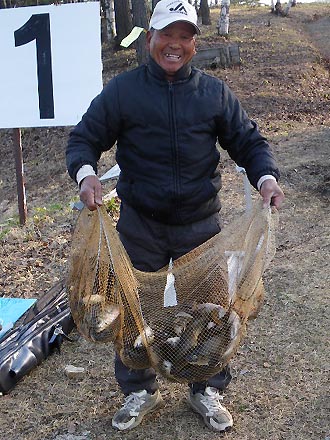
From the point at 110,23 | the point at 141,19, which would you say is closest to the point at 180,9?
the point at 141,19

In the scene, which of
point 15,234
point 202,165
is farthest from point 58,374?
point 15,234

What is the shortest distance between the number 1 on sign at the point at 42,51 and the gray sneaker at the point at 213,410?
322cm

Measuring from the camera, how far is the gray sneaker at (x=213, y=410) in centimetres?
273

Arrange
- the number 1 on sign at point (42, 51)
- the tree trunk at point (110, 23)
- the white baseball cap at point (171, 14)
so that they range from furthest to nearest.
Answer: the tree trunk at point (110, 23), the number 1 on sign at point (42, 51), the white baseball cap at point (171, 14)

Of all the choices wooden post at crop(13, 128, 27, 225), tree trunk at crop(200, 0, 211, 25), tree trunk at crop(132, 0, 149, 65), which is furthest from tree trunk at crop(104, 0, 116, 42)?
wooden post at crop(13, 128, 27, 225)

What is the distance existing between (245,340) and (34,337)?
47.3 inches

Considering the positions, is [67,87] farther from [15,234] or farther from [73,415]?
[73,415]

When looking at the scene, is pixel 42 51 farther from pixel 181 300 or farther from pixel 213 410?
pixel 213 410

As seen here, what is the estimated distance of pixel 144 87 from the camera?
2.47 meters

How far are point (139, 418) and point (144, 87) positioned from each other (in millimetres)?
1478

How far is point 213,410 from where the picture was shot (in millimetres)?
2740

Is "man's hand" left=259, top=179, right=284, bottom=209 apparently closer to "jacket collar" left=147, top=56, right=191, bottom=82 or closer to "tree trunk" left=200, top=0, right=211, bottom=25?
"jacket collar" left=147, top=56, right=191, bottom=82

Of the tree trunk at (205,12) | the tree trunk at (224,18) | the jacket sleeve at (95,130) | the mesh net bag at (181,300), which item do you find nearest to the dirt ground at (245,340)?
the mesh net bag at (181,300)

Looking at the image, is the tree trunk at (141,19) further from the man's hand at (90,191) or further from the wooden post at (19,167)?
the man's hand at (90,191)
